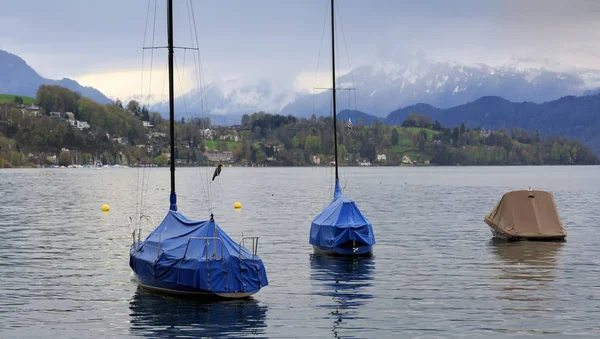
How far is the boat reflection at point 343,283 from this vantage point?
106 feet

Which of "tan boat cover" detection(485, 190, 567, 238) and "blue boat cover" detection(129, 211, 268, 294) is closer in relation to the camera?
"blue boat cover" detection(129, 211, 268, 294)

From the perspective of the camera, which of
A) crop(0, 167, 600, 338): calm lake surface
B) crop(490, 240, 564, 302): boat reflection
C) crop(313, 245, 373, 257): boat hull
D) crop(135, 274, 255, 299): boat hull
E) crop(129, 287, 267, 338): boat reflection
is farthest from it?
crop(313, 245, 373, 257): boat hull

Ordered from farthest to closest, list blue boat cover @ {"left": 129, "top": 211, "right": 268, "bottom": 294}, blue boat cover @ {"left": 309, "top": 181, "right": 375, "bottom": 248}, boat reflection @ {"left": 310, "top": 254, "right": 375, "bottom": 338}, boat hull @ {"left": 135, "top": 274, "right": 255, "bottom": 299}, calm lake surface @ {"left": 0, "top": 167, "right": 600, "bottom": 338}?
1. blue boat cover @ {"left": 309, "top": 181, "right": 375, "bottom": 248}
2. boat hull @ {"left": 135, "top": 274, "right": 255, "bottom": 299}
3. blue boat cover @ {"left": 129, "top": 211, "right": 268, "bottom": 294}
4. boat reflection @ {"left": 310, "top": 254, "right": 375, "bottom": 338}
5. calm lake surface @ {"left": 0, "top": 167, "right": 600, "bottom": 338}

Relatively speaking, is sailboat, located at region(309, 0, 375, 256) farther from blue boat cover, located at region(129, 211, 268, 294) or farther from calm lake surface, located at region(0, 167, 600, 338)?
blue boat cover, located at region(129, 211, 268, 294)

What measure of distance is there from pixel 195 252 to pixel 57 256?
22.7m

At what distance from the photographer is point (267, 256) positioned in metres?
52.6

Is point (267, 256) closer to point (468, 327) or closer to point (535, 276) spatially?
point (535, 276)

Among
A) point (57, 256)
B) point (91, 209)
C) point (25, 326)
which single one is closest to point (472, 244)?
point (57, 256)

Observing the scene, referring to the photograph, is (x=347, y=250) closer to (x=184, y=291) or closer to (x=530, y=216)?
Result: (x=184, y=291)

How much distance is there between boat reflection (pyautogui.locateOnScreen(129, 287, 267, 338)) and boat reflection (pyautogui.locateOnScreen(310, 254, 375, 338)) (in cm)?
304

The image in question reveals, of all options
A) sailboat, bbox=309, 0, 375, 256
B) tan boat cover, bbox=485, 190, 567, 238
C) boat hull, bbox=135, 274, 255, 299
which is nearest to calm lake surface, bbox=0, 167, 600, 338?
boat hull, bbox=135, 274, 255, 299

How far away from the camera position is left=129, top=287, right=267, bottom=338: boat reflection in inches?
1163

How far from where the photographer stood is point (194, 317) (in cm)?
3172

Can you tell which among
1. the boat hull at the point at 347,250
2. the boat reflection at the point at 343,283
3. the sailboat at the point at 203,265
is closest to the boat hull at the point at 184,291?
the sailboat at the point at 203,265
